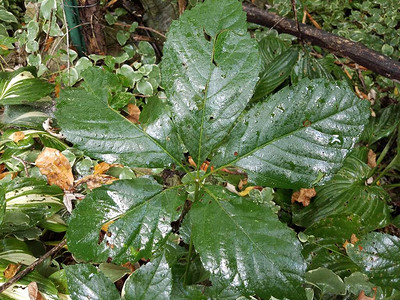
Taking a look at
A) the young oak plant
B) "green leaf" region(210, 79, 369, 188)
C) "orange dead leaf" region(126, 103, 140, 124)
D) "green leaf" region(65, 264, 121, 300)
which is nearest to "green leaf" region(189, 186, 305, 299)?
the young oak plant

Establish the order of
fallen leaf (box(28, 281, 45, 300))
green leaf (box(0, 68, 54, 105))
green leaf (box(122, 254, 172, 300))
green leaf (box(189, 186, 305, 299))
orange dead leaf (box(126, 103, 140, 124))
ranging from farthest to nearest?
1. orange dead leaf (box(126, 103, 140, 124))
2. green leaf (box(0, 68, 54, 105))
3. fallen leaf (box(28, 281, 45, 300))
4. green leaf (box(122, 254, 172, 300))
5. green leaf (box(189, 186, 305, 299))

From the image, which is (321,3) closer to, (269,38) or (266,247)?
(269,38)

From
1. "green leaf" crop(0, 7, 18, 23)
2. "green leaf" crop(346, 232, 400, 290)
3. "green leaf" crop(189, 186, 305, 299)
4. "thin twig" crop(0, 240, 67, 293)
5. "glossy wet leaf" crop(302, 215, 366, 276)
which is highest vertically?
"green leaf" crop(0, 7, 18, 23)

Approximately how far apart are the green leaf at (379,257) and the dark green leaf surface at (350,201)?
16.1 inches

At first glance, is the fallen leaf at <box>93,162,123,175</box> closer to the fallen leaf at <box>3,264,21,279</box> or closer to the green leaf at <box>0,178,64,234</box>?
the green leaf at <box>0,178,64,234</box>

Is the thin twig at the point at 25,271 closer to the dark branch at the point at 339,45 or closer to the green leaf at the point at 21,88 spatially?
the green leaf at the point at 21,88

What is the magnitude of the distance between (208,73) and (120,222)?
308 millimetres

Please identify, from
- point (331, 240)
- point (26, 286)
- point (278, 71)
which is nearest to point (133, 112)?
point (278, 71)

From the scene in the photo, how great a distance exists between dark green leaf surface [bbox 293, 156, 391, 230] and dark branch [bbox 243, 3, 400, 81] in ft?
1.08

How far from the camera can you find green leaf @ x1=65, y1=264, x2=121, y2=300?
0.73m

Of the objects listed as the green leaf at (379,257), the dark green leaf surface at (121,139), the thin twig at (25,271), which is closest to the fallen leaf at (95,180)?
the thin twig at (25,271)

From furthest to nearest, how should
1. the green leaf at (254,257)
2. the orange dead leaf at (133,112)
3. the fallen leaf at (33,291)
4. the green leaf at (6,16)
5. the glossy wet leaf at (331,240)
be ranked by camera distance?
the green leaf at (6,16) < the orange dead leaf at (133,112) < the glossy wet leaf at (331,240) < the fallen leaf at (33,291) < the green leaf at (254,257)

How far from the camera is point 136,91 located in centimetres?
140

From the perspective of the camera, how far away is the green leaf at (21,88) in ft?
3.91
